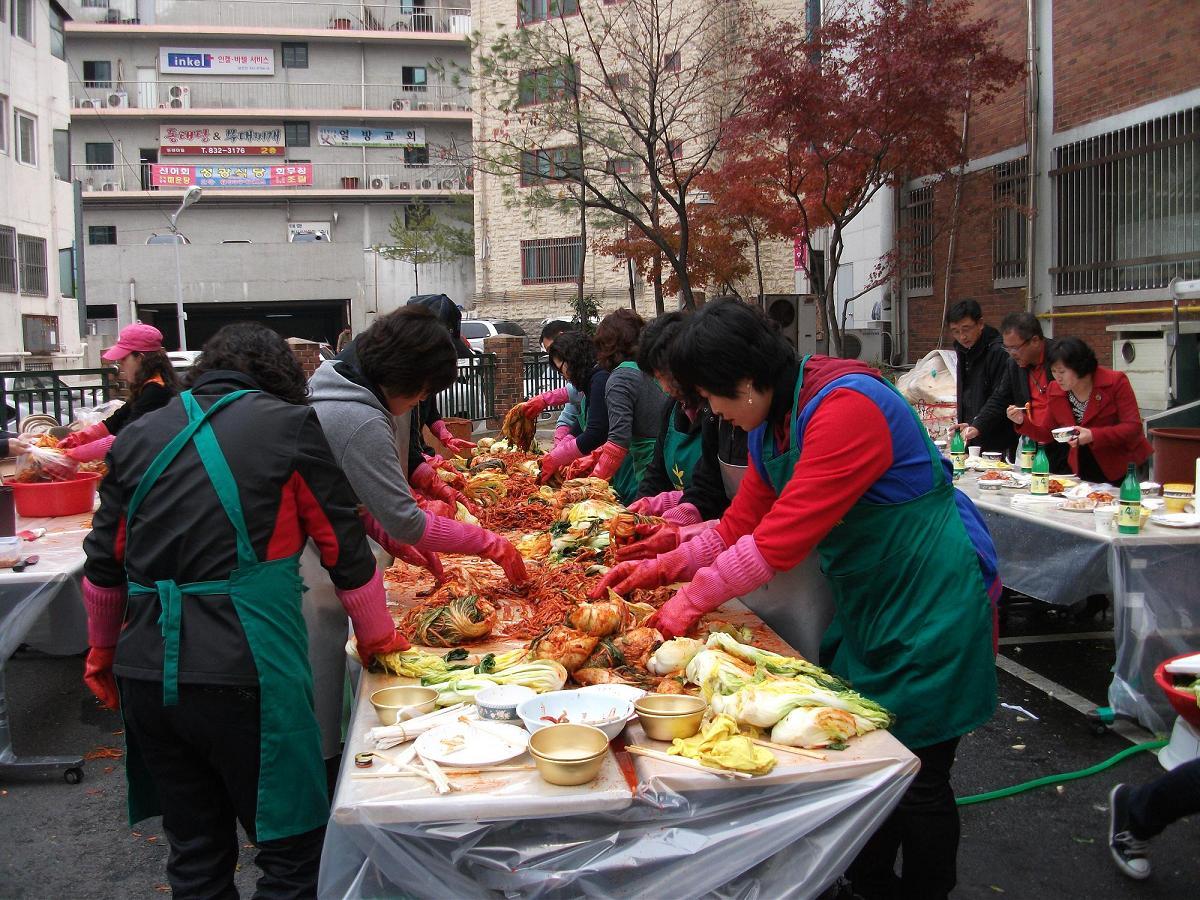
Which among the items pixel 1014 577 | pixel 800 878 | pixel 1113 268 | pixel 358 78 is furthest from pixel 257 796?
pixel 358 78

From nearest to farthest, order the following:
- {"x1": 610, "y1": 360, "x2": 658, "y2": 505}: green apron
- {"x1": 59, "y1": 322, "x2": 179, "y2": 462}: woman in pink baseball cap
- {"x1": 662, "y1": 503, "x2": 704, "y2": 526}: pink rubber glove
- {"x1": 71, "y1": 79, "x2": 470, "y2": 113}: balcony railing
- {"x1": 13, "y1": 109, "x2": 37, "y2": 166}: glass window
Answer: {"x1": 662, "y1": 503, "x2": 704, "y2": 526}: pink rubber glove → {"x1": 59, "y1": 322, "x2": 179, "y2": 462}: woman in pink baseball cap → {"x1": 610, "y1": 360, "x2": 658, "y2": 505}: green apron → {"x1": 13, "y1": 109, "x2": 37, "y2": 166}: glass window → {"x1": 71, "y1": 79, "x2": 470, "y2": 113}: balcony railing

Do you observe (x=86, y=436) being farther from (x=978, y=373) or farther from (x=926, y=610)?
(x=978, y=373)

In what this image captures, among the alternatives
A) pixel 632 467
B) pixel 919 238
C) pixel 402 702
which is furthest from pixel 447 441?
pixel 919 238

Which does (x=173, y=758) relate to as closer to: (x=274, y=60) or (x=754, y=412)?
(x=754, y=412)

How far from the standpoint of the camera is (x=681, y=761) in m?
2.11

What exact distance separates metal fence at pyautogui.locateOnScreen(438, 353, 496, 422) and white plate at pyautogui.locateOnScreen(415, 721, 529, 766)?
45.3 ft


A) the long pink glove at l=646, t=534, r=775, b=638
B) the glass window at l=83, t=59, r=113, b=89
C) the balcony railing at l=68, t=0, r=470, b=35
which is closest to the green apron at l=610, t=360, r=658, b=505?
the long pink glove at l=646, t=534, r=775, b=638

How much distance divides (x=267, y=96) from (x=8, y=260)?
1685 cm

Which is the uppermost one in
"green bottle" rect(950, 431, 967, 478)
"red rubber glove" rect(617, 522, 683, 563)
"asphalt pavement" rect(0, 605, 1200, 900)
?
"green bottle" rect(950, 431, 967, 478)

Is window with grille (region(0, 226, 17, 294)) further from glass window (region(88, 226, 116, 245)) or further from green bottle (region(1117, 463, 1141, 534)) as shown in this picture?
green bottle (region(1117, 463, 1141, 534))

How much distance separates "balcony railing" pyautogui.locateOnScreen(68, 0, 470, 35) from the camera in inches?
1465

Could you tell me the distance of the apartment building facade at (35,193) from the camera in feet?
76.0

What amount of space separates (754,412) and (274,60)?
133 feet

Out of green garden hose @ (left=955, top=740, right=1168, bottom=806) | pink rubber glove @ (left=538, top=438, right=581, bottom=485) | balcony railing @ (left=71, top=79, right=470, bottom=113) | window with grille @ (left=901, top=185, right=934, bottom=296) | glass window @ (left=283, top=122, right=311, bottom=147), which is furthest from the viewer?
glass window @ (left=283, top=122, right=311, bottom=147)
